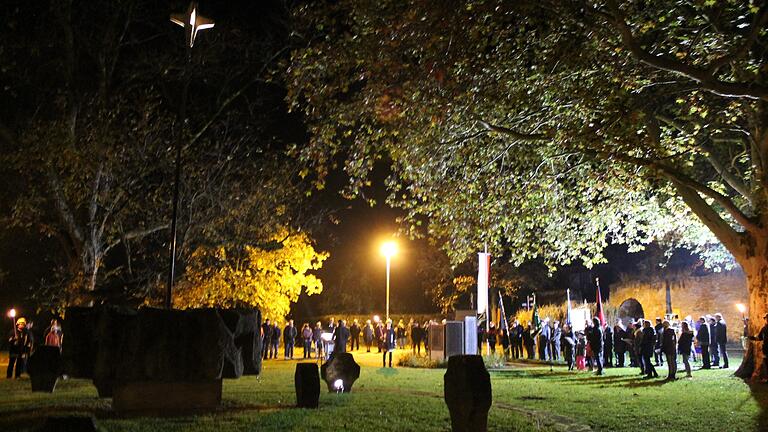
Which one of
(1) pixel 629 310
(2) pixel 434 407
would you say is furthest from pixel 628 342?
(1) pixel 629 310

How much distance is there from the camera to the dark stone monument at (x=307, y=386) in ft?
37.0

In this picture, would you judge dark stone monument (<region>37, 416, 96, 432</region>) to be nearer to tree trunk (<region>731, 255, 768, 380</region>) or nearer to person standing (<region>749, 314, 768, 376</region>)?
person standing (<region>749, 314, 768, 376</region>)

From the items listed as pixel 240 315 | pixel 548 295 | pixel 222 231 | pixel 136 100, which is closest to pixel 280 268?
pixel 222 231

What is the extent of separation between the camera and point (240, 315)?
1176 centimetres

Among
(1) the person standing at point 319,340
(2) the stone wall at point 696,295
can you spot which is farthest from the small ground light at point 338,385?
(2) the stone wall at point 696,295

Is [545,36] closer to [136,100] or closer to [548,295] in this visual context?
[136,100]

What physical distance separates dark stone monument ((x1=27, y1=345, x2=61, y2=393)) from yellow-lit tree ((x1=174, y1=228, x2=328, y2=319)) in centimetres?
965

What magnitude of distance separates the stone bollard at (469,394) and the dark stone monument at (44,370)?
1029cm

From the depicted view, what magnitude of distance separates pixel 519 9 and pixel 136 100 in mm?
14633

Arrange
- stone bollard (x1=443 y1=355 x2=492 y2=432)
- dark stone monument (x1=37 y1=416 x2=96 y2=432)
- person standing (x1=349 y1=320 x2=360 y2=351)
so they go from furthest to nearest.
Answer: person standing (x1=349 y1=320 x2=360 y2=351) < stone bollard (x1=443 y1=355 x2=492 y2=432) < dark stone monument (x1=37 y1=416 x2=96 y2=432)

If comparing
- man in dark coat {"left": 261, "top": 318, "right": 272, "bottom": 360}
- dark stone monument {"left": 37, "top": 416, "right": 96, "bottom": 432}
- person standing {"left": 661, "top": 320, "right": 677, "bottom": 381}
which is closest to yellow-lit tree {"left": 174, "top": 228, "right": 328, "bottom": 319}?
man in dark coat {"left": 261, "top": 318, "right": 272, "bottom": 360}

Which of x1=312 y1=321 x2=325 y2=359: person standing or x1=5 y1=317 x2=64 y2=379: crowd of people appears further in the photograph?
x1=312 y1=321 x2=325 y2=359: person standing

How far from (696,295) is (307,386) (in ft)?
96.1

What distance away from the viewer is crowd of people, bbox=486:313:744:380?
57.4 ft
